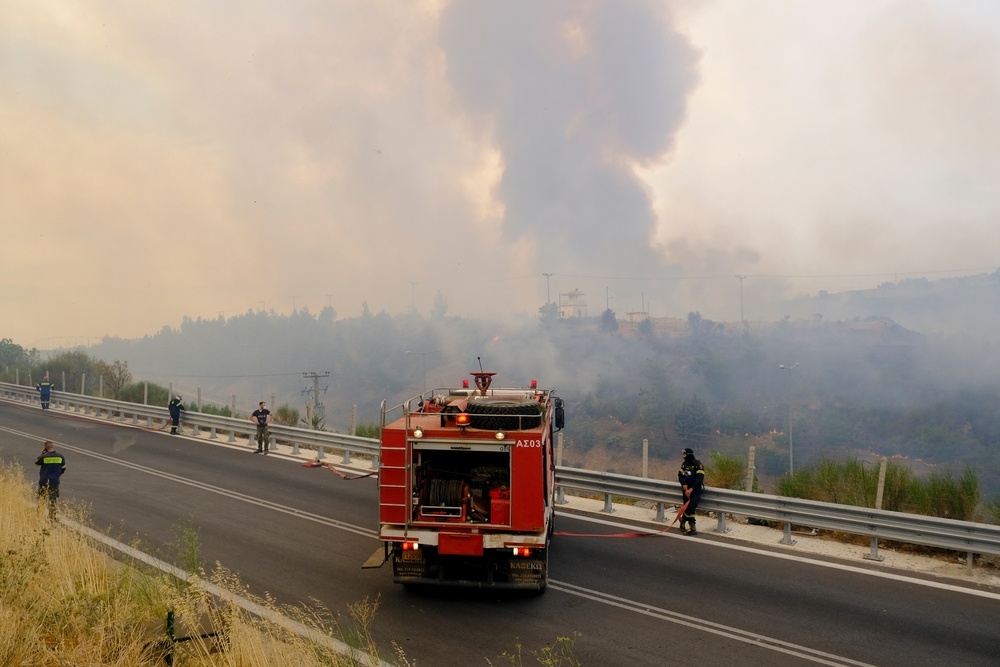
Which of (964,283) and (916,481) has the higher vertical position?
(964,283)

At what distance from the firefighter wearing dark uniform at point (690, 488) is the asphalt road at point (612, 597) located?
281mm

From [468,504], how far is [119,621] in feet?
13.8

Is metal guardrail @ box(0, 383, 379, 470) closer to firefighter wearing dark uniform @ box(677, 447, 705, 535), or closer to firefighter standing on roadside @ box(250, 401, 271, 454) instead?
firefighter standing on roadside @ box(250, 401, 271, 454)

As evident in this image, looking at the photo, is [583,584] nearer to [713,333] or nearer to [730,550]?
[730,550]

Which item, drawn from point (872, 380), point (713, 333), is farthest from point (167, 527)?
point (713, 333)

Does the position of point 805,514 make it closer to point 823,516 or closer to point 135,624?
point 823,516

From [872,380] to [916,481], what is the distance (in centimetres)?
12449

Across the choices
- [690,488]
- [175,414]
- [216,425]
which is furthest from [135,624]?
[175,414]

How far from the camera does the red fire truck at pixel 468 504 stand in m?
8.62

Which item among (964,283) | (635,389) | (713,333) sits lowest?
(635,389)

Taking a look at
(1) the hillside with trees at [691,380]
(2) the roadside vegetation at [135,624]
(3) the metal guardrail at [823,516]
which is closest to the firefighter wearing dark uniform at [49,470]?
(2) the roadside vegetation at [135,624]

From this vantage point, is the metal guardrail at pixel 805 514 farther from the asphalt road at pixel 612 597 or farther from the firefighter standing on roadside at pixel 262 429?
the firefighter standing on roadside at pixel 262 429

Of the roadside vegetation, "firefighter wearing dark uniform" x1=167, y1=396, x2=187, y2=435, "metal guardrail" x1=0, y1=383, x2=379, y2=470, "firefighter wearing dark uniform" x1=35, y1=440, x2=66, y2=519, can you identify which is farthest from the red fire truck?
"firefighter wearing dark uniform" x1=167, y1=396, x2=187, y2=435

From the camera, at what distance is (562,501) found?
14516 mm
